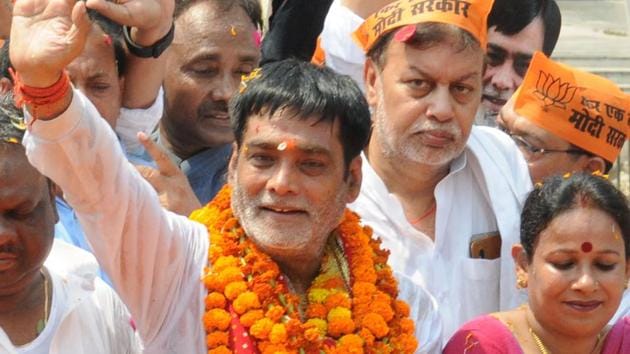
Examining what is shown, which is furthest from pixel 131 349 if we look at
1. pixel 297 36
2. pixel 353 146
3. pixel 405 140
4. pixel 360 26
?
pixel 297 36

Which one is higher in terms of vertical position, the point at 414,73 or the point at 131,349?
the point at 414,73

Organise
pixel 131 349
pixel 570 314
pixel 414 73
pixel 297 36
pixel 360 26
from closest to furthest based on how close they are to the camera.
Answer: pixel 131 349 < pixel 570 314 < pixel 414 73 < pixel 360 26 < pixel 297 36

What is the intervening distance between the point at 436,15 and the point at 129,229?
168 centimetres

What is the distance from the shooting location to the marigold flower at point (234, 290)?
13.6 ft

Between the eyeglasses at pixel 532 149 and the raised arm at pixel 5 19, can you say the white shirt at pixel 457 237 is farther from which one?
the raised arm at pixel 5 19

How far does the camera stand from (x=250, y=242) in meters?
4.28

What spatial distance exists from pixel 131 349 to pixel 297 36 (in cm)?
222

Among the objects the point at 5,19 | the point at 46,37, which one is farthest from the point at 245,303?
the point at 5,19

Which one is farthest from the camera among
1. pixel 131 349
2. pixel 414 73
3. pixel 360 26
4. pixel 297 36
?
pixel 297 36

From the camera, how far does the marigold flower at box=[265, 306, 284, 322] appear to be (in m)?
4.16

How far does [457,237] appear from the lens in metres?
5.14

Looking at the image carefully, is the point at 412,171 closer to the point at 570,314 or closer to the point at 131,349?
the point at 570,314

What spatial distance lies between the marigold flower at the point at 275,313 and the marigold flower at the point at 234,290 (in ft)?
0.31

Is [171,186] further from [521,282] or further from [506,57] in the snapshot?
[506,57]
